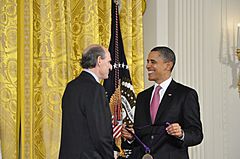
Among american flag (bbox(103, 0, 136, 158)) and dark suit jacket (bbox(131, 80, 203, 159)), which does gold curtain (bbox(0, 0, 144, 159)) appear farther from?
dark suit jacket (bbox(131, 80, 203, 159))

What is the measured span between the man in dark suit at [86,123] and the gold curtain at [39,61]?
3.40ft

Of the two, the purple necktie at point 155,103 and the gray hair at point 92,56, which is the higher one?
the gray hair at point 92,56

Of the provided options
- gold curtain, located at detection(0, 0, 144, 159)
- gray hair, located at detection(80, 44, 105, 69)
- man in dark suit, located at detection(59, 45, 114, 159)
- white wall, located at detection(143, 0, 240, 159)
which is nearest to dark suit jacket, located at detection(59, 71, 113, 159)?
man in dark suit, located at detection(59, 45, 114, 159)

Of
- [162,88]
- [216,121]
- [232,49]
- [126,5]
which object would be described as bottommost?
[216,121]

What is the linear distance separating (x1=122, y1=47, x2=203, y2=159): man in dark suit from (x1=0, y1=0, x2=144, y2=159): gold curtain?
903mm

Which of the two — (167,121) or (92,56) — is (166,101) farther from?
(92,56)

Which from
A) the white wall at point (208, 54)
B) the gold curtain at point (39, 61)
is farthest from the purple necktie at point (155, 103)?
the white wall at point (208, 54)

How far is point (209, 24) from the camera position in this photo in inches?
194

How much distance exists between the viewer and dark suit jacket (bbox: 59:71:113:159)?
2924mm

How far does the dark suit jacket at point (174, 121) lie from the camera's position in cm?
329

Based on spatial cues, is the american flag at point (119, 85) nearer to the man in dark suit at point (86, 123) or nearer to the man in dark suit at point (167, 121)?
the man in dark suit at point (167, 121)

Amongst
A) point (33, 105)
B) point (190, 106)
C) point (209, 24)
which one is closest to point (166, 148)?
point (190, 106)

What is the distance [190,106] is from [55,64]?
1.36 meters

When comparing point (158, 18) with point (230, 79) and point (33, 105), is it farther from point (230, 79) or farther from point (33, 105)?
point (33, 105)
